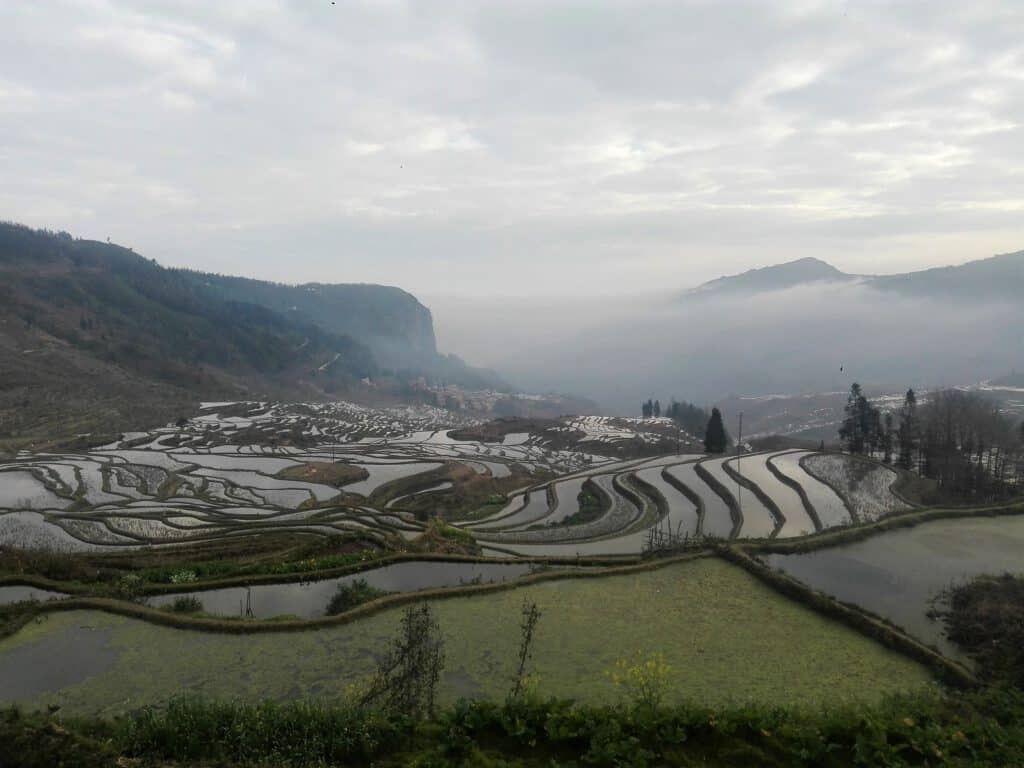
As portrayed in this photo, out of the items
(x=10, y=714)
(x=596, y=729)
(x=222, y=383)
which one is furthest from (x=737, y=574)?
(x=222, y=383)

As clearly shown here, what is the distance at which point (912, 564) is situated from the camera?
18375mm

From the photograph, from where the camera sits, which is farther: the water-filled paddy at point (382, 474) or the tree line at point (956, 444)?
the water-filled paddy at point (382, 474)

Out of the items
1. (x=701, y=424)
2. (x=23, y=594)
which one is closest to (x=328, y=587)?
(x=23, y=594)

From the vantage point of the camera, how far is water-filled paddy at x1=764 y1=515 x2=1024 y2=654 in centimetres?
1557

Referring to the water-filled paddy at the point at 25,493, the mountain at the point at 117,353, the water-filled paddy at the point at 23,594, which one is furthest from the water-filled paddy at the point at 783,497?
the mountain at the point at 117,353

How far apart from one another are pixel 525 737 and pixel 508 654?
3.54 m

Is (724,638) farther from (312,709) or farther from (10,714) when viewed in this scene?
(10,714)

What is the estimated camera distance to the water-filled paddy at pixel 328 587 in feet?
54.7

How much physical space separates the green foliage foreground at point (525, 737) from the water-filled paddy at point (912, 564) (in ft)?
18.6

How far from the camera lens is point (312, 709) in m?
9.84

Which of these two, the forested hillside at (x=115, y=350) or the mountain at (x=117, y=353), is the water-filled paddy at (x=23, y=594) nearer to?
the mountain at (x=117, y=353)

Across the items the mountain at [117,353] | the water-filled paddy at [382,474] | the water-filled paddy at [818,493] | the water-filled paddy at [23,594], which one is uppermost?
the mountain at [117,353]

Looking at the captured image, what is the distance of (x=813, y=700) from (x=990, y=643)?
571 cm

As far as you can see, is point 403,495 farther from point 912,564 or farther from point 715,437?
point 715,437
